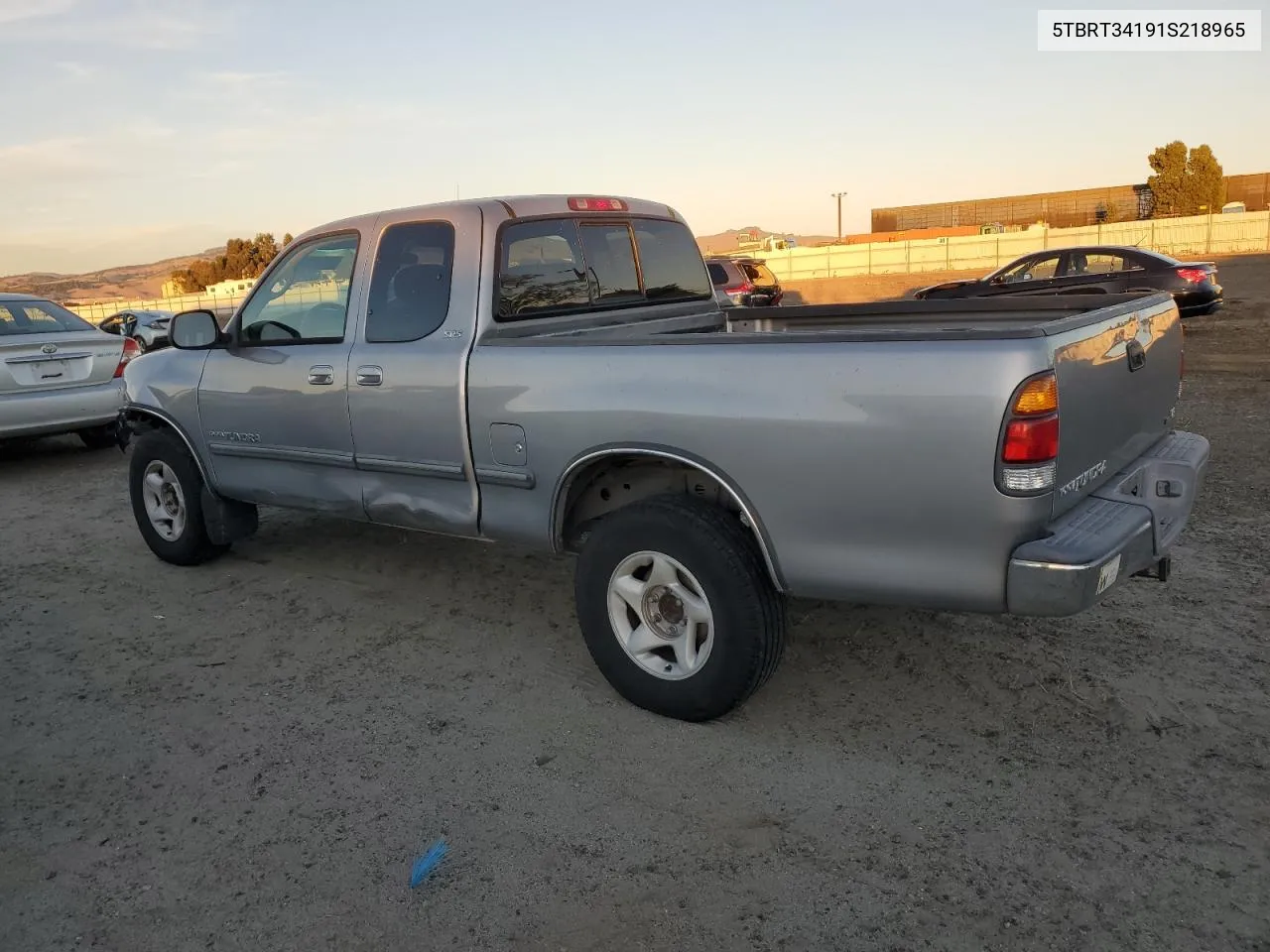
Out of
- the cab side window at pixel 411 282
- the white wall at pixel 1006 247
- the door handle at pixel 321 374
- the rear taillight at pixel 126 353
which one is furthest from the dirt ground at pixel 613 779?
the white wall at pixel 1006 247

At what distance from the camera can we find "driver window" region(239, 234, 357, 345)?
473 cm

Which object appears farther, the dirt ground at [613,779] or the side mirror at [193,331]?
the side mirror at [193,331]

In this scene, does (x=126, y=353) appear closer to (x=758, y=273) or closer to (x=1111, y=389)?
(x=1111, y=389)

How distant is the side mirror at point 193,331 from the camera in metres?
5.09

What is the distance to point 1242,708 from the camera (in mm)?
3490

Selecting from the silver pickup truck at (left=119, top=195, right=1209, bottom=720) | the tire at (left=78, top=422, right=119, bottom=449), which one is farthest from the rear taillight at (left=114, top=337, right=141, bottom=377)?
the silver pickup truck at (left=119, top=195, right=1209, bottom=720)

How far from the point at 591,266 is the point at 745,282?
547 inches

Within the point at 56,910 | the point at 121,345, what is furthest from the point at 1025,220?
the point at 56,910

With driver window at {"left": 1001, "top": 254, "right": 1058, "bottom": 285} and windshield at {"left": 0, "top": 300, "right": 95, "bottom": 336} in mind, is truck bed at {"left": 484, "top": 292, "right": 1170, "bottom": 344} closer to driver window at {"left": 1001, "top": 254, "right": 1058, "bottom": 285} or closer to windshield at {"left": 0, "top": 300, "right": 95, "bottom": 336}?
windshield at {"left": 0, "top": 300, "right": 95, "bottom": 336}

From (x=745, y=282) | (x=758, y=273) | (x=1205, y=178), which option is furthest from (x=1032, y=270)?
(x=1205, y=178)

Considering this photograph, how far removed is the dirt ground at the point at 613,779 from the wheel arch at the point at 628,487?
676mm

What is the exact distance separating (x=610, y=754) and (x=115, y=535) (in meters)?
4.93

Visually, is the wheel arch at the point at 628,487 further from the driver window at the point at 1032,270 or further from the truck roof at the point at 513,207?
the driver window at the point at 1032,270

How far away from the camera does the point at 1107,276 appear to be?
1539 centimetres
